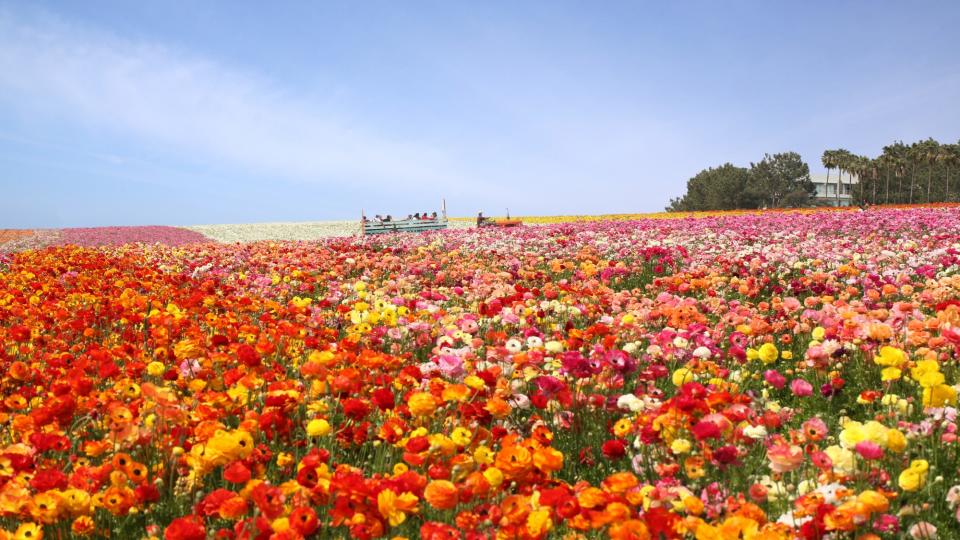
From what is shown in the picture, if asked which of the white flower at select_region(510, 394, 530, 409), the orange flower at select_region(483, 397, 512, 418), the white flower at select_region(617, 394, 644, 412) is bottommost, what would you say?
the white flower at select_region(510, 394, 530, 409)

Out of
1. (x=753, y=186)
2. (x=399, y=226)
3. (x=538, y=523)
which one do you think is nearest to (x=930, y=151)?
(x=753, y=186)

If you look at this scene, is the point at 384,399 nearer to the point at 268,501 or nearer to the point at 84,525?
the point at 268,501

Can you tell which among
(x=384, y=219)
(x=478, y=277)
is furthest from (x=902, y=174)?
(x=478, y=277)

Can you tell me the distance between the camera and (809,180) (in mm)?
80312

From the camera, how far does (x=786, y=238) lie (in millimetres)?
16188

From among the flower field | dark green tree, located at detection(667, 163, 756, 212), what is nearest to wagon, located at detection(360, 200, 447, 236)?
the flower field

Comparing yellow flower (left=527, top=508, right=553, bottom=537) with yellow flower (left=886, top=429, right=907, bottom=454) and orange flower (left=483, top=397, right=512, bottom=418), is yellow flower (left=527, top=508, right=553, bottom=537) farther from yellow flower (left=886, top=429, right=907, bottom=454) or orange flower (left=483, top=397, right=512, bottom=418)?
yellow flower (left=886, top=429, right=907, bottom=454)

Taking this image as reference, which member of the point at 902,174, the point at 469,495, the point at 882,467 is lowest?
the point at 882,467

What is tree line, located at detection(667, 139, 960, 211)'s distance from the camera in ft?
239

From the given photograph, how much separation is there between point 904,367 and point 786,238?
12.8m

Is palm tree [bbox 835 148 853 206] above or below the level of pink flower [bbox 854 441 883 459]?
above

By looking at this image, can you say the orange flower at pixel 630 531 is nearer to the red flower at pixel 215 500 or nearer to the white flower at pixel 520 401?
the red flower at pixel 215 500

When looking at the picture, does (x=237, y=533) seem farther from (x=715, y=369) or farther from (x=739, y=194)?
(x=739, y=194)

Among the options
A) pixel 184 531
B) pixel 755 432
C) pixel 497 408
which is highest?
pixel 497 408
